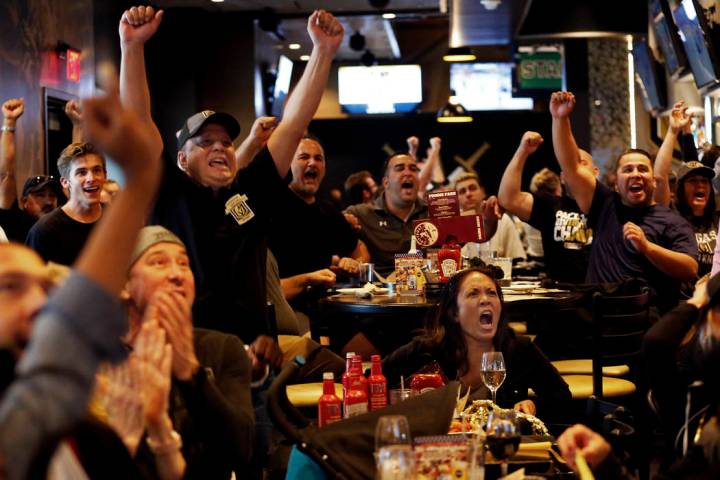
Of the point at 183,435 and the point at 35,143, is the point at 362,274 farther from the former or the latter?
the point at 35,143

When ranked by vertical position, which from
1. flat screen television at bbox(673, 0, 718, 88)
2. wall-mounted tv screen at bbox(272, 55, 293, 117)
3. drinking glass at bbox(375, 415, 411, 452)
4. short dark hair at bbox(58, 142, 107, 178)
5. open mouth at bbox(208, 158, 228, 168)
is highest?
wall-mounted tv screen at bbox(272, 55, 293, 117)

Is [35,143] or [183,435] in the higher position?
[35,143]

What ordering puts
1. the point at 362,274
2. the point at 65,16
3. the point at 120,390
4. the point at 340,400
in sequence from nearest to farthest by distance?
the point at 120,390 < the point at 340,400 < the point at 362,274 < the point at 65,16

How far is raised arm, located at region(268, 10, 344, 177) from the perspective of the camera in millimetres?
4035

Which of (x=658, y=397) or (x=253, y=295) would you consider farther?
(x=253, y=295)

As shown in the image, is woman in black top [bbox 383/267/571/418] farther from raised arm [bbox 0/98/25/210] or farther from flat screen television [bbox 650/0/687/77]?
flat screen television [bbox 650/0/687/77]

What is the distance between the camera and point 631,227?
5.98 meters

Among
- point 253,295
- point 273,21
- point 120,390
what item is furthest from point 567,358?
point 273,21

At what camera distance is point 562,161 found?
647 cm

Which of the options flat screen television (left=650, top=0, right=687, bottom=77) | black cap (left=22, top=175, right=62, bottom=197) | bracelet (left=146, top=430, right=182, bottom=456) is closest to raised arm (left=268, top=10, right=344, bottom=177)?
bracelet (left=146, top=430, right=182, bottom=456)

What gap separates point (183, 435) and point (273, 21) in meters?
12.0

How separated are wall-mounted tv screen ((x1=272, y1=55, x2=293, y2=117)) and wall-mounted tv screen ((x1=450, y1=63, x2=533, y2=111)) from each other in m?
5.27

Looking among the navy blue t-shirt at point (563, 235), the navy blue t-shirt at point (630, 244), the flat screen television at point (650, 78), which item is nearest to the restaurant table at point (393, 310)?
the navy blue t-shirt at point (630, 244)

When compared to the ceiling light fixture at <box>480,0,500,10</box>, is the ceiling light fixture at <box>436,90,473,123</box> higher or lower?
lower
